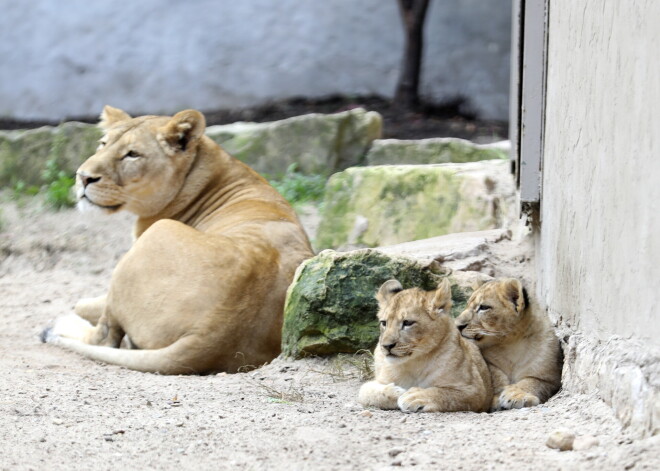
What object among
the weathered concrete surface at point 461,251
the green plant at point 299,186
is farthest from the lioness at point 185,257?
the green plant at point 299,186

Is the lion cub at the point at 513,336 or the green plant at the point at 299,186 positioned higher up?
the lion cub at the point at 513,336

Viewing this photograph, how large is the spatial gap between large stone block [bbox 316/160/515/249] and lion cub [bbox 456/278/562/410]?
2549mm

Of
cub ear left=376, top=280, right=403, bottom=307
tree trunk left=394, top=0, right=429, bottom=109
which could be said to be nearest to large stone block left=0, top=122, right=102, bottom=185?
tree trunk left=394, top=0, right=429, bottom=109

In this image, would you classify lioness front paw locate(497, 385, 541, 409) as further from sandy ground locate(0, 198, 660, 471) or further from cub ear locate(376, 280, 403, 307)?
cub ear locate(376, 280, 403, 307)

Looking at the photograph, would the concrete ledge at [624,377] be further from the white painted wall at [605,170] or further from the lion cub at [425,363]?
the lion cub at [425,363]

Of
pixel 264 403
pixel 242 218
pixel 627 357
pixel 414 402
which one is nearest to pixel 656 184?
pixel 627 357

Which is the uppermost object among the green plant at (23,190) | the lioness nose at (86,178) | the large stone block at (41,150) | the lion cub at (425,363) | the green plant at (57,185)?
the lioness nose at (86,178)

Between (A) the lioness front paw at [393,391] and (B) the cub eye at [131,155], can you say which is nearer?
(A) the lioness front paw at [393,391]

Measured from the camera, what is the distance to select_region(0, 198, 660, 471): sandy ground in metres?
3.58

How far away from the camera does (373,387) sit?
4559 millimetres

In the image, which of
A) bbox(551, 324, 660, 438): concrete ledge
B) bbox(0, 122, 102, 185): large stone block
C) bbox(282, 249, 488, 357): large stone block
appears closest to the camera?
bbox(551, 324, 660, 438): concrete ledge

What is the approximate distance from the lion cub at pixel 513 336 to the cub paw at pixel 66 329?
2787 mm

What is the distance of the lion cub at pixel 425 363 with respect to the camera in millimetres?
4402

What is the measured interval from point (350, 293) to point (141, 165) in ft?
6.80
